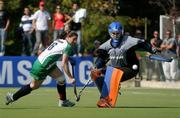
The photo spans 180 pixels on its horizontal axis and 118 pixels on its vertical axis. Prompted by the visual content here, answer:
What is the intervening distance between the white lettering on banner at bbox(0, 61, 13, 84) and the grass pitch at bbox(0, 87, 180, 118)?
4.65m

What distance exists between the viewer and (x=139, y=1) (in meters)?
50.2

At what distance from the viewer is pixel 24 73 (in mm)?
25734

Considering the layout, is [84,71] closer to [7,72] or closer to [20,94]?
[7,72]

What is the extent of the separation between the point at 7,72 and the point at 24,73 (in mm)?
548

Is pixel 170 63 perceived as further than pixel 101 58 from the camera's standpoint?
Yes

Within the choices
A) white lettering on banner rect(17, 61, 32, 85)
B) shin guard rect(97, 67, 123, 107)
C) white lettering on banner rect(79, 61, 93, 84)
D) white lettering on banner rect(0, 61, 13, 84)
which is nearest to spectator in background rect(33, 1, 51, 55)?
white lettering on banner rect(17, 61, 32, 85)

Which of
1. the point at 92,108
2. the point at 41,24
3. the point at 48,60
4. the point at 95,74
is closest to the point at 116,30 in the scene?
the point at 95,74

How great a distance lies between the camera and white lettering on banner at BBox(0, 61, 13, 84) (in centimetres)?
2550

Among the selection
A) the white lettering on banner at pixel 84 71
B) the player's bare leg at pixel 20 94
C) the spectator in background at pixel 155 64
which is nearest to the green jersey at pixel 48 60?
the player's bare leg at pixel 20 94

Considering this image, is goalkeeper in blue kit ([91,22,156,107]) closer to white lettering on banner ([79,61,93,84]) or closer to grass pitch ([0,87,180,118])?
grass pitch ([0,87,180,118])

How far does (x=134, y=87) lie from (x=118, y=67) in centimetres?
944

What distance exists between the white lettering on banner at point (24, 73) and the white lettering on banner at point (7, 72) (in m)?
0.26

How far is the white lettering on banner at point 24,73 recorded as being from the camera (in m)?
25.6

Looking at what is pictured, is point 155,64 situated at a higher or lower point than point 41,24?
lower
